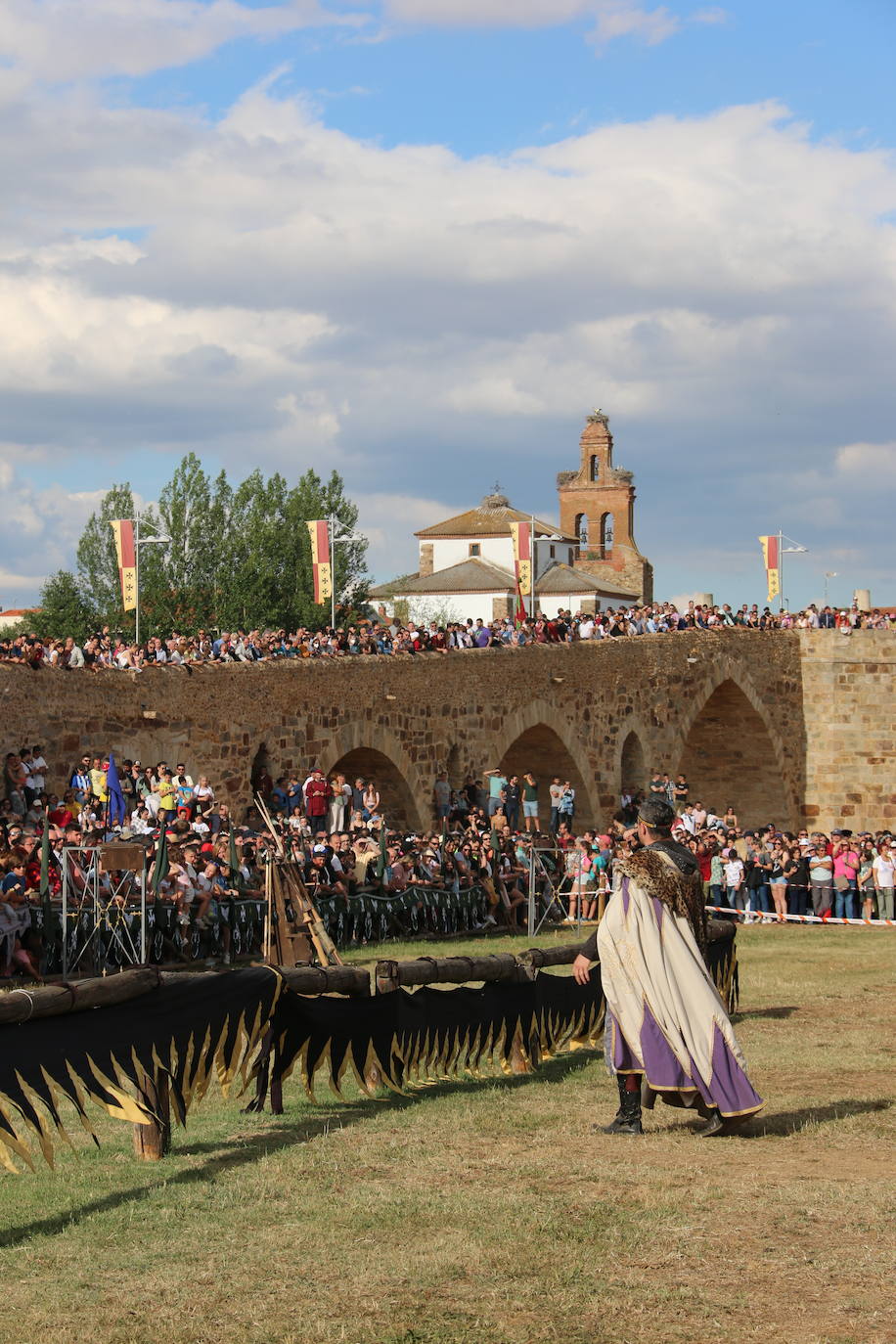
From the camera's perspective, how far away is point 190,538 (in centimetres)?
5941

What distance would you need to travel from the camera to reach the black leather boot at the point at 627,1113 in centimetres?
716

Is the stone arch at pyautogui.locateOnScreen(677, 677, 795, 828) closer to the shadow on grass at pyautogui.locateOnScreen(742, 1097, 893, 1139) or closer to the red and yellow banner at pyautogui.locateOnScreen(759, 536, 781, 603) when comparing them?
the red and yellow banner at pyautogui.locateOnScreen(759, 536, 781, 603)

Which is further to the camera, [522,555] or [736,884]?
[522,555]

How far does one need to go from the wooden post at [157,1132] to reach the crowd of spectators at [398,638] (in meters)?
13.4

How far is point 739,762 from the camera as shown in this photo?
39.4m

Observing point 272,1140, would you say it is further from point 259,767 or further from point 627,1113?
point 259,767

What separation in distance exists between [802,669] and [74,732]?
23.9 metres

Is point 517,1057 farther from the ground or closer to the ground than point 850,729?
closer to the ground

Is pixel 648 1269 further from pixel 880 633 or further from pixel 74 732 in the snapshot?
pixel 880 633

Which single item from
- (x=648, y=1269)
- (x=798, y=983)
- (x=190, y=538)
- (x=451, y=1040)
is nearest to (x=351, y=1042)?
(x=451, y=1040)

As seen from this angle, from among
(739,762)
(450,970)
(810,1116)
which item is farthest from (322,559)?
(810,1116)

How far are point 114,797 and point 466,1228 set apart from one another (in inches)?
548

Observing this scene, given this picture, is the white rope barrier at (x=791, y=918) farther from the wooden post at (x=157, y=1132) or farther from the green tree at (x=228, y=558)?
the green tree at (x=228, y=558)

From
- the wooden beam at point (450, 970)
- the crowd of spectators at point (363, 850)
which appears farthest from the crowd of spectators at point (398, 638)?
the wooden beam at point (450, 970)
